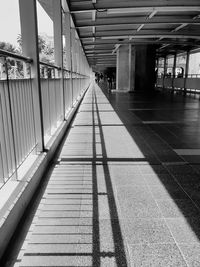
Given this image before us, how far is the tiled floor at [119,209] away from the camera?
1784mm

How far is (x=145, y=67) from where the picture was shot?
18578mm

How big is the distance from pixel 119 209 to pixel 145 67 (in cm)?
1737

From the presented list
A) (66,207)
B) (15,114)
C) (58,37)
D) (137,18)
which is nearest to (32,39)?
(15,114)

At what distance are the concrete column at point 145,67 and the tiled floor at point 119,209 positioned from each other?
48.9 feet

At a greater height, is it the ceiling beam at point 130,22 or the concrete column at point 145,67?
the ceiling beam at point 130,22

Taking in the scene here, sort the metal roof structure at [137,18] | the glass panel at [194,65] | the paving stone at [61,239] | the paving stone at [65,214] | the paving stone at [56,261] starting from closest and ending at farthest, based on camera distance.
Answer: the paving stone at [56,261] → the paving stone at [61,239] → the paving stone at [65,214] → the metal roof structure at [137,18] → the glass panel at [194,65]

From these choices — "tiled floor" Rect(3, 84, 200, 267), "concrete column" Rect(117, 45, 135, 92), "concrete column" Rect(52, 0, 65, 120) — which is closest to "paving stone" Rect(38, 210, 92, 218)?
"tiled floor" Rect(3, 84, 200, 267)

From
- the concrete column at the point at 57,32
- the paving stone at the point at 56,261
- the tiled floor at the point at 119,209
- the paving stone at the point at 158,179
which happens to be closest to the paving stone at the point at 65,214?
the tiled floor at the point at 119,209

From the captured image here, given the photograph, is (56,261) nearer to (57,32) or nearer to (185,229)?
(185,229)

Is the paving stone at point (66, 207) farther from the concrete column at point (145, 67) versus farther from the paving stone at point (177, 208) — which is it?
the concrete column at point (145, 67)

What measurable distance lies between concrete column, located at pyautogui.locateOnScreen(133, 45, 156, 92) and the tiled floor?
1490 cm

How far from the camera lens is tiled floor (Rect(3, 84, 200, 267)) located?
1.78 m

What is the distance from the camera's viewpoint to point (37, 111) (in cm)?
322

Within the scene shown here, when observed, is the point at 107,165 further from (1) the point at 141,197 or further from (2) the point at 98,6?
(2) the point at 98,6
